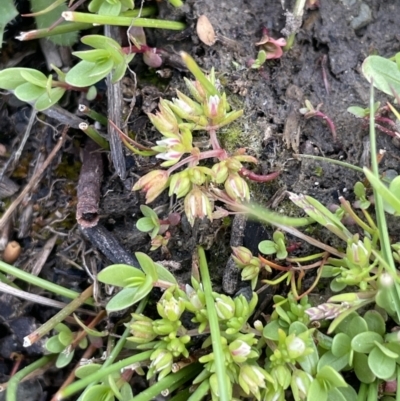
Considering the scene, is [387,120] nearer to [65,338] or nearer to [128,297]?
[128,297]

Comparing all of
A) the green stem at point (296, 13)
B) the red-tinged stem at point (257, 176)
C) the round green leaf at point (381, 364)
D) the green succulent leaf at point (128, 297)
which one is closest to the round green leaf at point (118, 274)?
the green succulent leaf at point (128, 297)

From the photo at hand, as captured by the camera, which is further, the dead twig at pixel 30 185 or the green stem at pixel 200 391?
the dead twig at pixel 30 185

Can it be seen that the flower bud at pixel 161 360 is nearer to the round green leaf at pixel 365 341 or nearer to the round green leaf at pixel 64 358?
the round green leaf at pixel 64 358

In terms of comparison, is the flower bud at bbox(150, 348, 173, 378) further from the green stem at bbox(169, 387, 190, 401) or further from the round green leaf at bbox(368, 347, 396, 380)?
the round green leaf at bbox(368, 347, 396, 380)

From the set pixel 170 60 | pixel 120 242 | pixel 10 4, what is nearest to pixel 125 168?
pixel 120 242

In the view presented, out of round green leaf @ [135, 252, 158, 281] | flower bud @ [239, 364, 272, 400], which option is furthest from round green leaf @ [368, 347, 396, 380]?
round green leaf @ [135, 252, 158, 281]
